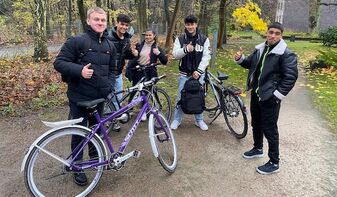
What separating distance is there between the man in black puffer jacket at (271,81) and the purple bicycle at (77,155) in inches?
49.8

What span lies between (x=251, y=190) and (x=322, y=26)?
35324 mm

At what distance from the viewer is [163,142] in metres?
4.46

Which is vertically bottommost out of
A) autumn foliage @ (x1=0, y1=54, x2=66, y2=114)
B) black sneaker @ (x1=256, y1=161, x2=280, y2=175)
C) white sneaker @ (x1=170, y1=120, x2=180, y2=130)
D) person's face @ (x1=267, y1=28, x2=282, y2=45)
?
black sneaker @ (x1=256, y1=161, x2=280, y2=175)

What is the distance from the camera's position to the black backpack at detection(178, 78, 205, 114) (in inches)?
211

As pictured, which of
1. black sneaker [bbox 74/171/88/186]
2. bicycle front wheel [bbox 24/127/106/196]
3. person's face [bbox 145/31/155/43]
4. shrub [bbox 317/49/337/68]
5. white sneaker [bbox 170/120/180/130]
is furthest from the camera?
shrub [bbox 317/49/337/68]

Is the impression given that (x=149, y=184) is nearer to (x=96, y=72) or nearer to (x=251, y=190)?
(x=251, y=190)

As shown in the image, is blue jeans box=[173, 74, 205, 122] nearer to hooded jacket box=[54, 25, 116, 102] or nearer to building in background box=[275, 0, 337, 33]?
hooded jacket box=[54, 25, 116, 102]

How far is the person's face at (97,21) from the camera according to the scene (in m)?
3.64

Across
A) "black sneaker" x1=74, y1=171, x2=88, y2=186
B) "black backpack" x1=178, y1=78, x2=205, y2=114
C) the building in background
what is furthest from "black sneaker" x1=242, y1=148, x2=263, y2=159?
the building in background

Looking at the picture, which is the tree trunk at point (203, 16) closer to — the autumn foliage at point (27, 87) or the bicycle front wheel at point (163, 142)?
the autumn foliage at point (27, 87)

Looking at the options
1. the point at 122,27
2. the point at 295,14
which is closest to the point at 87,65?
the point at 122,27

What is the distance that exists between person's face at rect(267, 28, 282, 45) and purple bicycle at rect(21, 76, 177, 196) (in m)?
1.68

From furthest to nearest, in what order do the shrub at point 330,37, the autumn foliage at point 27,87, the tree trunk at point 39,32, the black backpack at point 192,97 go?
the shrub at point 330,37
the tree trunk at point 39,32
the autumn foliage at point 27,87
the black backpack at point 192,97

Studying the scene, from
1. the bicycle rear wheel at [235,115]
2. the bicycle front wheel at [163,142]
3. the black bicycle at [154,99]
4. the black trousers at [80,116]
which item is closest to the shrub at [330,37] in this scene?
the bicycle rear wheel at [235,115]
